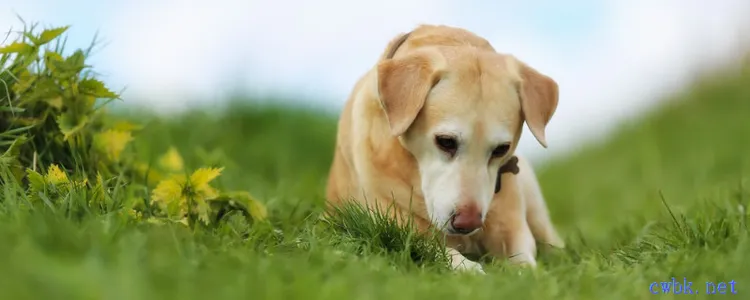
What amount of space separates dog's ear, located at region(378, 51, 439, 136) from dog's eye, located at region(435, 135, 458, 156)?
5.2 inches

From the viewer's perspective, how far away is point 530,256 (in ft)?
14.3

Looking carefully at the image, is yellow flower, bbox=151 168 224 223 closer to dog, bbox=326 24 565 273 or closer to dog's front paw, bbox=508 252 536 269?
dog, bbox=326 24 565 273

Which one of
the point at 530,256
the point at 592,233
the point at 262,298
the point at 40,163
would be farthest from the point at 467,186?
the point at 592,233

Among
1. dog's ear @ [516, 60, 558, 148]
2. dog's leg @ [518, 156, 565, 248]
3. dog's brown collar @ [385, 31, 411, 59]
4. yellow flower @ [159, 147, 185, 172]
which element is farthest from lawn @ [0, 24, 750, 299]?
dog's brown collar @ [385, 31, 411, 59]

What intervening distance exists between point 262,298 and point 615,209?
4828 millimetres

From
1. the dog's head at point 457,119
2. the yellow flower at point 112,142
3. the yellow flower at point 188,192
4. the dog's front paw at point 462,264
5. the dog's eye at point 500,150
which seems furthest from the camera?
the yellow flower at point 112,142

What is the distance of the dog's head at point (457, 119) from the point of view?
3.93m

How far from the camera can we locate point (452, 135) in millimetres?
3930

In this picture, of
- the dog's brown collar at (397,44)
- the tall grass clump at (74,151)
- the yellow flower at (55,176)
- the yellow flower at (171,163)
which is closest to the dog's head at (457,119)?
the dog's brown collar at (397,44)

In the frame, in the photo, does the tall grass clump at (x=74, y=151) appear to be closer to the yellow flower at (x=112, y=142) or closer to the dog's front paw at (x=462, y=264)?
the yellow flower at (x=112, y=142)

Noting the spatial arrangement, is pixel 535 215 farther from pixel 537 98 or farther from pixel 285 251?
pixel 285 251

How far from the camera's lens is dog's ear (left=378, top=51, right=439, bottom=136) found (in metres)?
3.97

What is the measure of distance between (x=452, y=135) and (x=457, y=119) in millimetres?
66

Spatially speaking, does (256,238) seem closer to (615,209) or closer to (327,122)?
(615,209)
